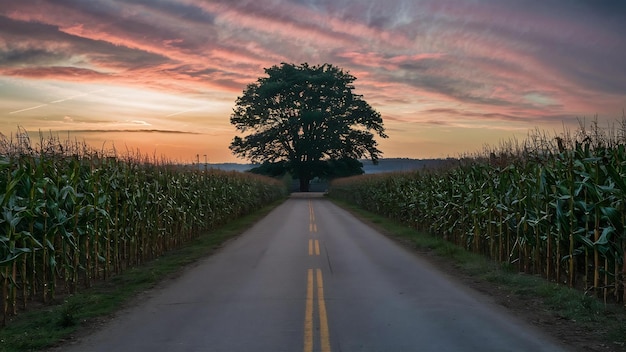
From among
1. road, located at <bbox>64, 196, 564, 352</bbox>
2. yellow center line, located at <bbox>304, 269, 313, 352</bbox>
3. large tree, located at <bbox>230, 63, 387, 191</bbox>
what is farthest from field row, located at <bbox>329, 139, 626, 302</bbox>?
large tree, located at <bbox>230, 63, 387, 191</bbox>

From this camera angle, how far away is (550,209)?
11797 mm

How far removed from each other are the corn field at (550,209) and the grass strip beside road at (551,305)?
1.61 feet

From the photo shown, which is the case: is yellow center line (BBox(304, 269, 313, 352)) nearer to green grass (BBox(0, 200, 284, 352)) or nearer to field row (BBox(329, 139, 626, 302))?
green grass (BBox(0, 200, 284, 352))

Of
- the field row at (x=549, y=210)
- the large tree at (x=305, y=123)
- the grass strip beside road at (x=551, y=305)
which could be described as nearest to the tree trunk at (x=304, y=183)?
the large tree at (x=305, y=123)

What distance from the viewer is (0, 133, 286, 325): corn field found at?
9.26m

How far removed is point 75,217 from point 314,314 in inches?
214

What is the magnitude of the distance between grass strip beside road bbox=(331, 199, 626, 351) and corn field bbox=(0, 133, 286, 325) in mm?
8252

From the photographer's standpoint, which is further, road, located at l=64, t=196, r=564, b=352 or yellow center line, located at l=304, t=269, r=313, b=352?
road, located at l=64, t=196, r=564, b=352

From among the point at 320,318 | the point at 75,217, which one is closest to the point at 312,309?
the point at 320,318

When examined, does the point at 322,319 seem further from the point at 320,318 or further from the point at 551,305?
the point at 551,305

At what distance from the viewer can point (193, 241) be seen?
21.7m

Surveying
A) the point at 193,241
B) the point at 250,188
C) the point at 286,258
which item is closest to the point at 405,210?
the point at 193,241

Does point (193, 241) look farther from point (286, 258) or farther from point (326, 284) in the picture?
point (326, 284)

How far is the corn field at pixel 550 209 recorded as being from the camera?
9906mm
